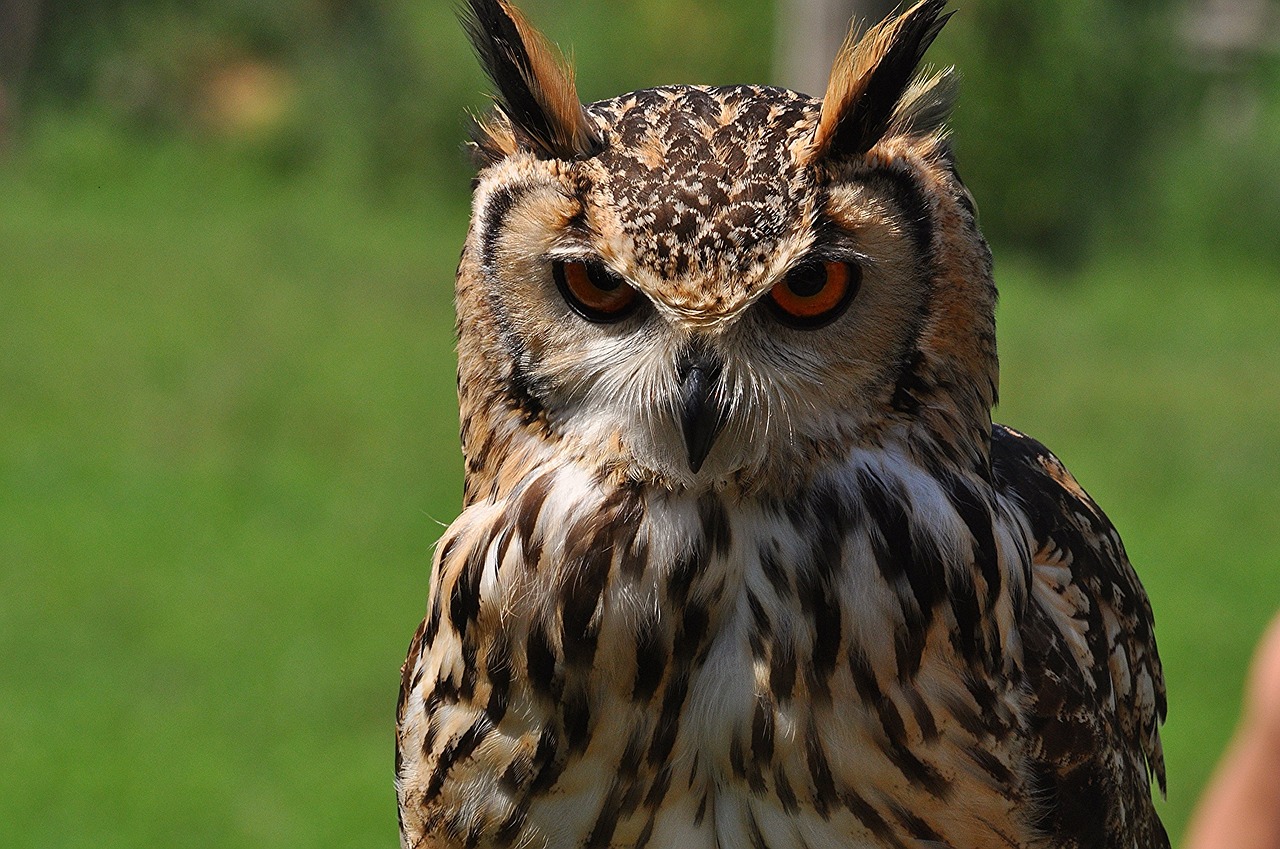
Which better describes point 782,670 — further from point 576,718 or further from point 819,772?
point 576,718

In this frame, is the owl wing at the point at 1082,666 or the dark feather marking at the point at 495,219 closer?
the dark feather marking at the point at 495,219

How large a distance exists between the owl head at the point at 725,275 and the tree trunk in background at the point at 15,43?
13401 millimetres

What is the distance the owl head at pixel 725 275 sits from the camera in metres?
1.46

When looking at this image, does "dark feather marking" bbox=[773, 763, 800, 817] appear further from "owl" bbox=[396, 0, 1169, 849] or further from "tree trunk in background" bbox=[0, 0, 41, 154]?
"tree trunk in background" bbox=[0, 0, 41, 154]

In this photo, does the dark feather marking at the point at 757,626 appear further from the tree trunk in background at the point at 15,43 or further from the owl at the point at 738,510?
the tree trunk in background at the point at 15,43

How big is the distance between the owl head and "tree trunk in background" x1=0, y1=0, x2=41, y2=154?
528 inches

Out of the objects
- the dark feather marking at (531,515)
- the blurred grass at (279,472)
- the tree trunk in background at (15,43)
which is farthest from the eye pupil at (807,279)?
the tree trunk in background at (15,43)

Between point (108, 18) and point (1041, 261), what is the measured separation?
29.0 feet

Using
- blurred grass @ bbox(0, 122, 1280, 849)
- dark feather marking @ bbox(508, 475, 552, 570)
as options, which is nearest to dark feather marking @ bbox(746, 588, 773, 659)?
dark feather marking @ bbox(508, 475, 552, 570)

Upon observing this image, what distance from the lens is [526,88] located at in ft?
5.21

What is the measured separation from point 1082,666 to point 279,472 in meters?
6.56

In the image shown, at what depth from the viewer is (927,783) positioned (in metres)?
1.64

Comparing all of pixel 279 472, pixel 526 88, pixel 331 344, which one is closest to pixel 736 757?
pixel 526 88

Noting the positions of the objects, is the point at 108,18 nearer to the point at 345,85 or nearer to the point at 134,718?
the point at 345,85
